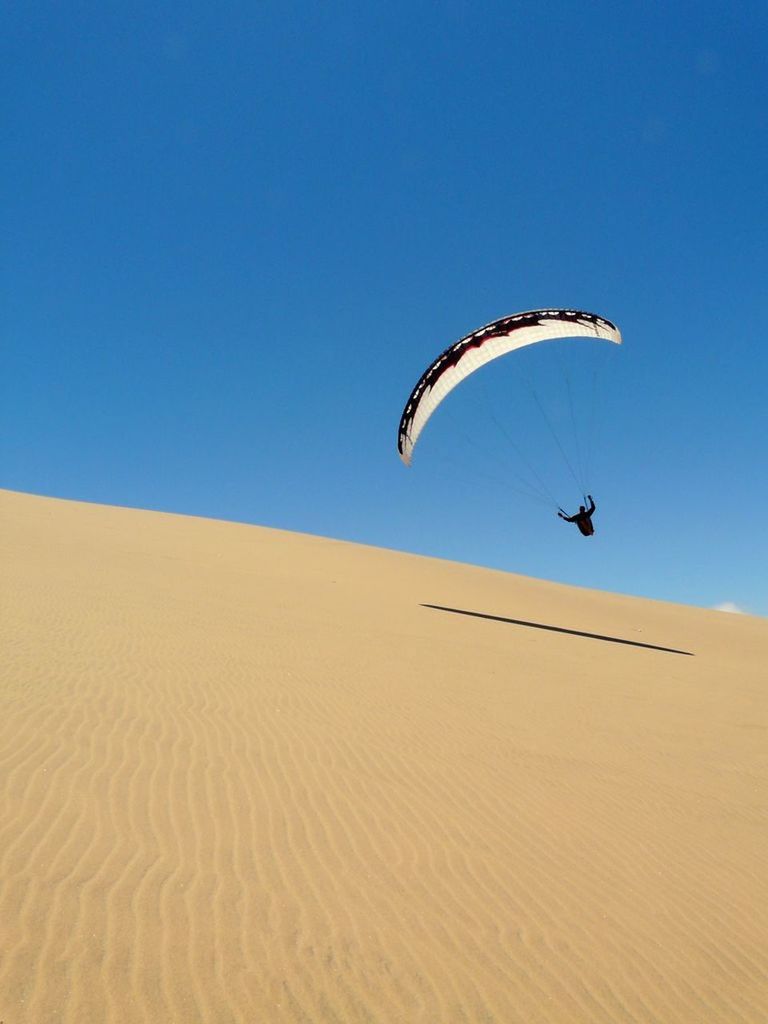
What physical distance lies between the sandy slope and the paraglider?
22.0ft

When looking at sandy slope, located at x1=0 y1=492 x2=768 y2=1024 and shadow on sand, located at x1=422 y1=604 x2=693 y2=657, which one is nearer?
sandy slope, located at x1=0 y1=492 x2=768 y2=1024

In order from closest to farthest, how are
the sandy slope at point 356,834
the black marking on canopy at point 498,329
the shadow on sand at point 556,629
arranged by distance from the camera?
the sandy slope at point 356,834 → the black marking on canopy at point 498,329 → the shadow on sand at point 556,629

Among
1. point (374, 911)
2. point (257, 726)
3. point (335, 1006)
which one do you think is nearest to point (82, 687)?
point (257, 726)

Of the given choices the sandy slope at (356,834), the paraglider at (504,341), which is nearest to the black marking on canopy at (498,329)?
the paraglider at (504,341)

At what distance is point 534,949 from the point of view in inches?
164

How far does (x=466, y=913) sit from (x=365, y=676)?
660 centimetres

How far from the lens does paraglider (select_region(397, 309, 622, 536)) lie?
51.9 feet

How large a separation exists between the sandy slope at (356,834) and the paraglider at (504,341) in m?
6.69

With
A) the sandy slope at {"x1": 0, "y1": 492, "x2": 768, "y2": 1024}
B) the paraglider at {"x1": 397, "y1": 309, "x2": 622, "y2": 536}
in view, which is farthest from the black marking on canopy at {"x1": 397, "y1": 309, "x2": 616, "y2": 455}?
the sandy slope at {"x1": 0, "y1": 492, "x2": 768, "y2": 1024}

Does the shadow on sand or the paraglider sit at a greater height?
the paraglider

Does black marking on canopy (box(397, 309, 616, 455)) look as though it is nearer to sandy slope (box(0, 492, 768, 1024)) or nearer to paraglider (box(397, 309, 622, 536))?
paraglider (box(397, 309, 622, 536))

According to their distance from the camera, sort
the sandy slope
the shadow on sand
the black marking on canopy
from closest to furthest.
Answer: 1. the sandy slope
2. the black marking on canopy
3. the shadow on sand

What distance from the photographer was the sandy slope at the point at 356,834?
11.8ft

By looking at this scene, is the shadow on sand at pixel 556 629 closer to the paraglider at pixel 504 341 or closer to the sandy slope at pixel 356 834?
the paraglider at pixel 504 341
